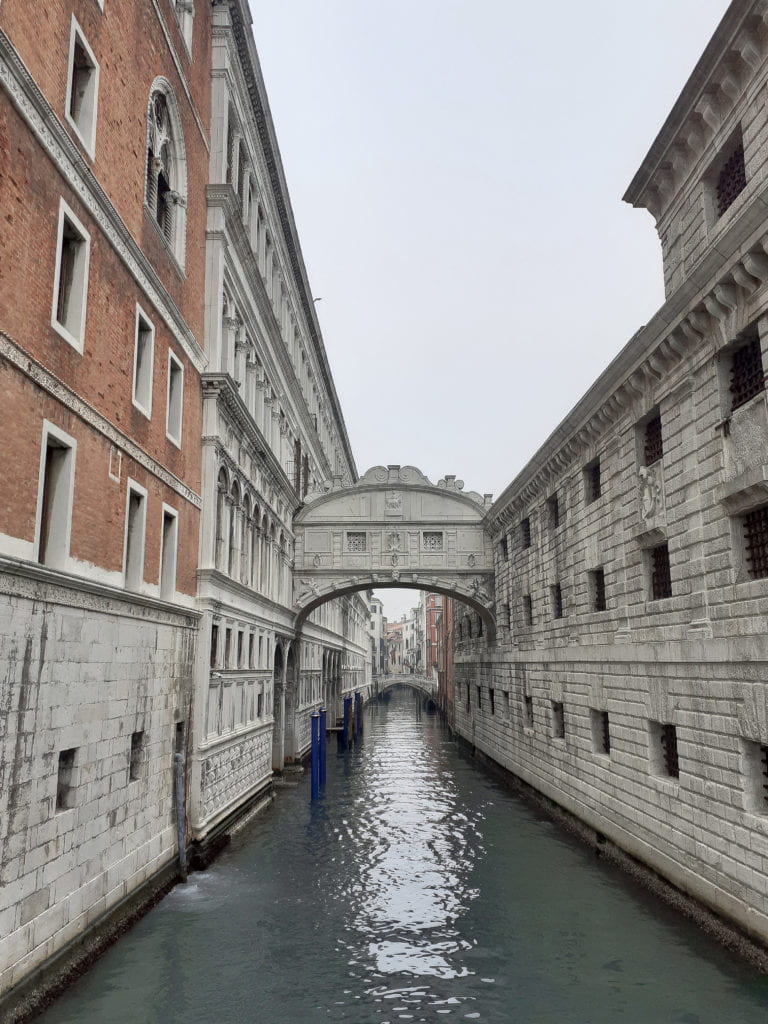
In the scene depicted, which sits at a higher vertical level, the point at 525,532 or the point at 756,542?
the point at 525,532

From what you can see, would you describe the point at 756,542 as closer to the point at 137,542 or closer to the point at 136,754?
the point at 137,542

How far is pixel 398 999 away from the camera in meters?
9.12

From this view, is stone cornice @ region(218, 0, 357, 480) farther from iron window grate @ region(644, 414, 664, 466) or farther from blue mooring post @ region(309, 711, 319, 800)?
blue mooring post @ region(309, 711, 319, 800)

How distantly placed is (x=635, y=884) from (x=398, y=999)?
5913mm

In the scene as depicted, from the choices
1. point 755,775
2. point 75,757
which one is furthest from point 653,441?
point 75,757

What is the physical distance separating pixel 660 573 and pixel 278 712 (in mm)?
16038

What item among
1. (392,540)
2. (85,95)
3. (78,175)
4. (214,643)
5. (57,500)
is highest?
(85,95)

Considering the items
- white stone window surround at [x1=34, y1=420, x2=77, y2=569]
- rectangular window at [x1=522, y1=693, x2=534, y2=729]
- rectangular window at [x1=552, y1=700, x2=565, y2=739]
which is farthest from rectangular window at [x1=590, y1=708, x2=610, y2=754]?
white stone window surround at [x1=34, y1=420, x2=77, y2=569]

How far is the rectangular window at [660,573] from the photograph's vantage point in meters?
13.4

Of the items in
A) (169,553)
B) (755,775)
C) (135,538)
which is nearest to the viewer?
(755,775)

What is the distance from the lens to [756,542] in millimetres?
10547

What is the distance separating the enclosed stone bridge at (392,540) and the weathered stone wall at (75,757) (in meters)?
14.6

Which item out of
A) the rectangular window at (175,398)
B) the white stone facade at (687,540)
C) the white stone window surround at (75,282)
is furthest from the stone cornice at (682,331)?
the white stone window surround at (75,282)

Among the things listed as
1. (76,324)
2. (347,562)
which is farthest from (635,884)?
(347,562)
